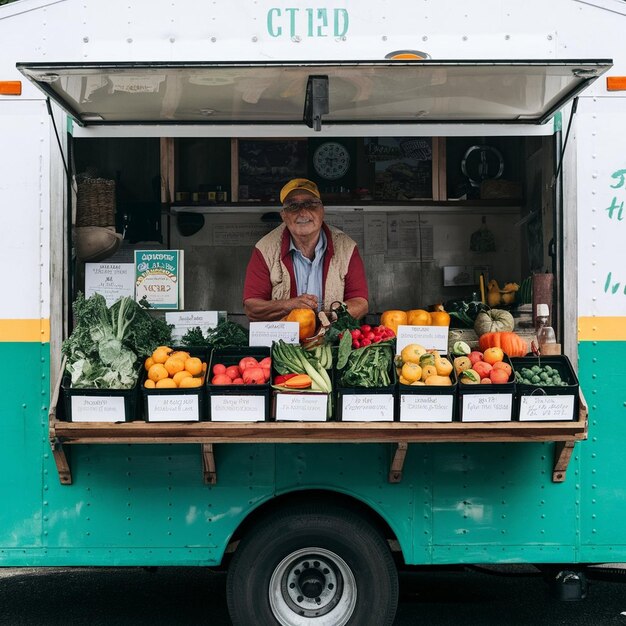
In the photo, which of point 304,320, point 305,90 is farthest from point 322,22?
point 304,320

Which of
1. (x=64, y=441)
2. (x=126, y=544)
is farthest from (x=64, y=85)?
(x=126, y=544)

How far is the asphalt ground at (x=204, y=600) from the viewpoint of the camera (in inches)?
220

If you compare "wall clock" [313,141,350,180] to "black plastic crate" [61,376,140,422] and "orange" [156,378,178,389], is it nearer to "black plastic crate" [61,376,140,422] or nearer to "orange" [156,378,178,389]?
"orange" [156,378,178,389]

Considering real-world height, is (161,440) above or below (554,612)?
above

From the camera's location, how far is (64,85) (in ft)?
14.0

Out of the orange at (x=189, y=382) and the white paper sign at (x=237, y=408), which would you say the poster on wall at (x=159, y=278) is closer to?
the orange at (x=189, y=382)

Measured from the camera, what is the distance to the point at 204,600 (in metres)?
6.03

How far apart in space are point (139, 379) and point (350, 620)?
168cm

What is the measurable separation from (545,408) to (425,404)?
59 centimetres

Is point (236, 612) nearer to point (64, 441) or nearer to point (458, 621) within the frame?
point (64, 441)

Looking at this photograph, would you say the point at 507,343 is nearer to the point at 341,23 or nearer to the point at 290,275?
the point at 290,275

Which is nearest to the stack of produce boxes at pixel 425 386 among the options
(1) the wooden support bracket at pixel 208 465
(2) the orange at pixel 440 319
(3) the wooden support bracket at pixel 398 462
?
(3) the wooden support bracket at pixel 398 462

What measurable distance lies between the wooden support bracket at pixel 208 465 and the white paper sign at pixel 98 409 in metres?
0.44

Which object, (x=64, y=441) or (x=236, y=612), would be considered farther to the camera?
(x=236, y=612)
